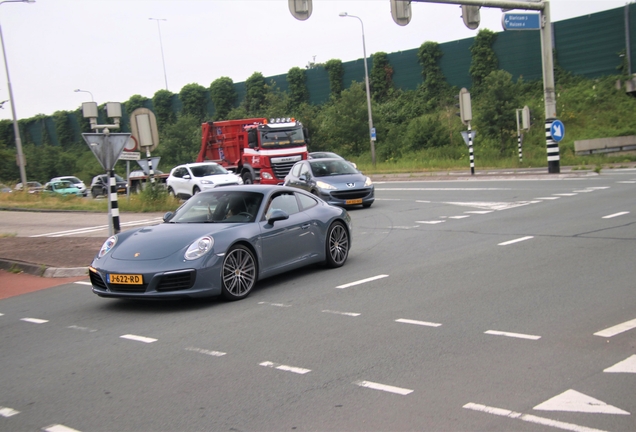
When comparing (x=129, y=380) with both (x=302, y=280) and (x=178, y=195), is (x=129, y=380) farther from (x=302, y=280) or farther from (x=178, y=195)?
(x=178, y=195)

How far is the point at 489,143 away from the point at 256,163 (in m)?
18.3

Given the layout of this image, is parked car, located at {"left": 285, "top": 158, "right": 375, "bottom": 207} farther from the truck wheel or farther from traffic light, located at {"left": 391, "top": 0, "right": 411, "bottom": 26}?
the truck wheel

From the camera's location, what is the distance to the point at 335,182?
19.1 meters

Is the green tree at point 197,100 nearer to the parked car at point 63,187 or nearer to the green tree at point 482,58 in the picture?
the parked car at point 63,187

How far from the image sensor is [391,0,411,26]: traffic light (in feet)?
61.5

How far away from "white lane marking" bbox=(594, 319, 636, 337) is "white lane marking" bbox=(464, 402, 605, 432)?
210 cm

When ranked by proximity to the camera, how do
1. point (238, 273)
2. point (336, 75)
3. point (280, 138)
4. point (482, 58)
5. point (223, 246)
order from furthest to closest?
point (336, 75), point (482, 58), point (280, 138), point (238, 273), point (223, 246)

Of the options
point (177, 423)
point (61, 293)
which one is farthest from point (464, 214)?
point (177, 423)

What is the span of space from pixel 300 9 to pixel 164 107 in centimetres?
5787

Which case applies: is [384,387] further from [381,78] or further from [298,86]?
[298,86]

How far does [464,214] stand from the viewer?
1645 centimetres

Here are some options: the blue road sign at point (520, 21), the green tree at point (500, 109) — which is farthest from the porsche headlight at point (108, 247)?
the green tree at point (500, 109)

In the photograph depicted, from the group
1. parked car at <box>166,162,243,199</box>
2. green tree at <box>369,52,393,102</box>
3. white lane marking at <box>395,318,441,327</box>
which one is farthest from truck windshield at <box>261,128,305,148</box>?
green tree at <box>369,52,393,102</box>

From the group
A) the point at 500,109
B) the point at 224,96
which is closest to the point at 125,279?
the point at 500,109
